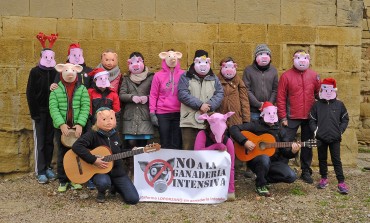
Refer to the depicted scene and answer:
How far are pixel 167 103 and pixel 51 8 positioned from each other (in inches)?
91.4

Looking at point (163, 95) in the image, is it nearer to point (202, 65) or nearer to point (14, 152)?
point (202, 65)

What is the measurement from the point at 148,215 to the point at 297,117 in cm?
271

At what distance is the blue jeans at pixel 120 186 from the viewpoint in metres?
5.89

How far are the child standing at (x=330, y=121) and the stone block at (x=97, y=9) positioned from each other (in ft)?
10.5

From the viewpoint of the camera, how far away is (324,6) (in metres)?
7.80

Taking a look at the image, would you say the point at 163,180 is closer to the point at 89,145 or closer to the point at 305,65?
the point at 89,145

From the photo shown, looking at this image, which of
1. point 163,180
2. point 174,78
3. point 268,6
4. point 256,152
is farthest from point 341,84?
point 163,180

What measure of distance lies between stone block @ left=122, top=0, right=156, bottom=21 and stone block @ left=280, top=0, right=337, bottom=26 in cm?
209

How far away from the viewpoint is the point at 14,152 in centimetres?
732

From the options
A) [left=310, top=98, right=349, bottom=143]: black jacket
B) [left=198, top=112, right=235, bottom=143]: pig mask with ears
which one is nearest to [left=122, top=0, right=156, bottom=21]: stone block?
[left=198, top=112, right=235, bottom=143]: pig mask with ears

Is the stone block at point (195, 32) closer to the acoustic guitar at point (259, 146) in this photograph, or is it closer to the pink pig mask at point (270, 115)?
the pink pig mask at point (270, 115)

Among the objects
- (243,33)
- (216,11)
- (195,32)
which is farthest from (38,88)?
(243,33)

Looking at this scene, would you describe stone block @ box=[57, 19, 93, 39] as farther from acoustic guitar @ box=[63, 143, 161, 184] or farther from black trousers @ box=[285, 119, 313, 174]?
black trousers @ box=[285, 119, 313, 174]

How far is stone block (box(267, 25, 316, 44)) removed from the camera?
7645 mm
